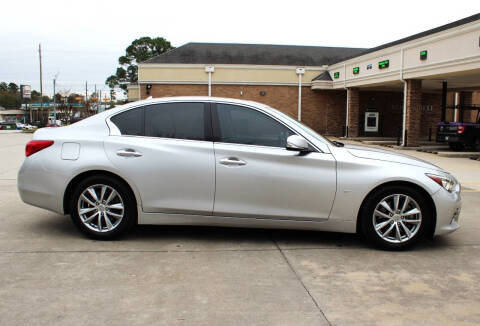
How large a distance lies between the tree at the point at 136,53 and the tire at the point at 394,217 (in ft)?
214

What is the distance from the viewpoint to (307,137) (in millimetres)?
4930

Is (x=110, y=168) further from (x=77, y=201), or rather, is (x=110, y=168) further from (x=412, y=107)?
(x=412, y=107)

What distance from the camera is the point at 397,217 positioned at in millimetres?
4785

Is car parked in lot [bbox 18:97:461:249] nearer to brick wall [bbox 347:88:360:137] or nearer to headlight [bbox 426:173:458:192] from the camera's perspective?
headlight [bbox 426:173:458:192]

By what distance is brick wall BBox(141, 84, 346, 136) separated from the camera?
30109 mm

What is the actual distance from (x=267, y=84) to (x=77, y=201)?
1030 inches

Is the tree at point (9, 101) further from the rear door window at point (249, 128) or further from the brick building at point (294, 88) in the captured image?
the rear door window at point (249, 128)

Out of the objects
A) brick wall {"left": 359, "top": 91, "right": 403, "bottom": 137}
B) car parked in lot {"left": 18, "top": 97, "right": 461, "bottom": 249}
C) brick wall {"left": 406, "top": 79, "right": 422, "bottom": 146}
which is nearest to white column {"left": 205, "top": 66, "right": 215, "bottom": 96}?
brick wall {"left": 359, "top": 91, "right": 403, "bottom": 137}

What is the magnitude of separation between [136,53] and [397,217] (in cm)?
6822

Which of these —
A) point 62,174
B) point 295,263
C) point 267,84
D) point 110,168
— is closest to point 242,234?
point 295,263

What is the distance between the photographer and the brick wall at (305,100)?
30109 millimetres

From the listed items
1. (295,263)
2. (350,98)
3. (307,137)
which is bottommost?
(295,263)

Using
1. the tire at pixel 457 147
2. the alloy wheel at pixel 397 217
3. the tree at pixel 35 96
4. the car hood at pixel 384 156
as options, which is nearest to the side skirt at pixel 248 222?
the alloy wheel at pixel 397 217

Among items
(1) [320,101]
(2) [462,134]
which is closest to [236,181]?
(2) [462,134]
